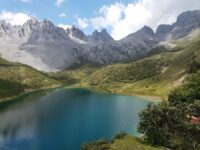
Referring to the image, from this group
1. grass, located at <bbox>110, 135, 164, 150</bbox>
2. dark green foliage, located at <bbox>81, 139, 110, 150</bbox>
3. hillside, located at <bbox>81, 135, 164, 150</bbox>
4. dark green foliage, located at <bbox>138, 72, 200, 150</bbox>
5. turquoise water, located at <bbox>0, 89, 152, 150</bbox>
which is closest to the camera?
grass, located at <bbox>110, 135, 164, 150</bbox>

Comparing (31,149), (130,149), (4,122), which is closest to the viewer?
(130,149)

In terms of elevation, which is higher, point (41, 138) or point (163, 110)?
point (163, 110)

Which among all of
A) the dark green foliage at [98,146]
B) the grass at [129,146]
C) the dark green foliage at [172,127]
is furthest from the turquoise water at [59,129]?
the dark green foliage at [172,127]

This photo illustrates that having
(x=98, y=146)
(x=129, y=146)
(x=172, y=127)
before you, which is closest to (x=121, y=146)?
(x=129, y=146)

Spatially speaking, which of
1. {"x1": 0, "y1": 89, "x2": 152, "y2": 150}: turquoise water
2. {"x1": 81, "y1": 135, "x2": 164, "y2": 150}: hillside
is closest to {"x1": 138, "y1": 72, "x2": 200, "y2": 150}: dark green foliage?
{"x1": 81, "y1": 135, "x2": 164, "y2": 150}: hillside

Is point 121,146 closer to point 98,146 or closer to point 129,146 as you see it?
point 129,146

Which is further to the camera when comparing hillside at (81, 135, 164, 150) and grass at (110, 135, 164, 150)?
hillside at (81, 135, 164, 150)

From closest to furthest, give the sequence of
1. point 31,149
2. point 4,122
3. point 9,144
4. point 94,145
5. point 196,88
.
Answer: point 94,145 → point 31,149 → point 9,144 → point 196,88 → point 4,122

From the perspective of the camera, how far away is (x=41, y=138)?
136 meters

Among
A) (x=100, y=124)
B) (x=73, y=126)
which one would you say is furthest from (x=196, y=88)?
(x=73, y=126)

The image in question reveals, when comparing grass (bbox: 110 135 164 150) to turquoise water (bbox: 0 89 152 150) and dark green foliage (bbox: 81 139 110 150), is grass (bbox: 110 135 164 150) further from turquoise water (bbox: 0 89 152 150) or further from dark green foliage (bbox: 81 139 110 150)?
turquoise water (bbox: 0 89 152 150)

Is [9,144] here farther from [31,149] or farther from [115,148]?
[115,148]

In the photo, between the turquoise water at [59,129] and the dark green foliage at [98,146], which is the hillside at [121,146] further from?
the turquoise water at [59,129]

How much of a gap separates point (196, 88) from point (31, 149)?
266 ft
